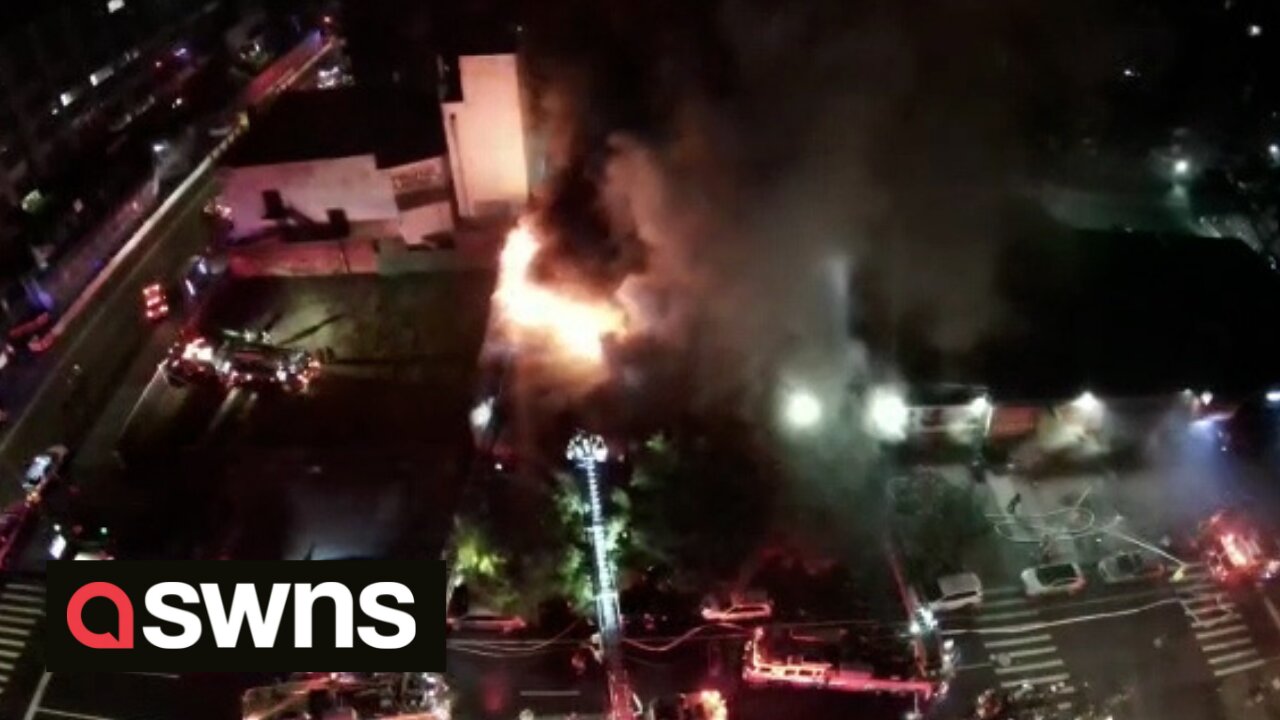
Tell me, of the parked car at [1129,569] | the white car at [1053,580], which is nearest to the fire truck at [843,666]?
the white car at [1053,580]

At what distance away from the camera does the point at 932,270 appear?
29.3 m

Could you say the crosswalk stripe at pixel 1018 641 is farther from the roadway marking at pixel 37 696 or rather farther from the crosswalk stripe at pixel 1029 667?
the roadway marking at pixel 37 696

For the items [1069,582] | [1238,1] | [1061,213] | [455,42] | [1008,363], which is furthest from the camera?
[1238,1]

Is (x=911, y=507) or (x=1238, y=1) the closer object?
(x=911, y=507)

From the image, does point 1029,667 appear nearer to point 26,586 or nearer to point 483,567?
point 483,567

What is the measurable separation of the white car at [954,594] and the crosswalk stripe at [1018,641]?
3.08 ft

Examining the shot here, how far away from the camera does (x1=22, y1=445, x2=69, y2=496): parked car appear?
23984 millimetres

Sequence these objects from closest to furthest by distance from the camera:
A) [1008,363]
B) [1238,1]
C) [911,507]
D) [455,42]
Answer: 1. [911,507]
2. [1008,363]
3. [455,42]
4. [1238,1]

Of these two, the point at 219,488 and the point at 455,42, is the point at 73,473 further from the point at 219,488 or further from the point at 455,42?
the point at 455,42

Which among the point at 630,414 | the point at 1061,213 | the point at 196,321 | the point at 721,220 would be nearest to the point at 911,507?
the point at 630,414

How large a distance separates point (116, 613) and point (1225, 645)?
2207cm

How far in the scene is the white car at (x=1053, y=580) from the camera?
23.0 meters

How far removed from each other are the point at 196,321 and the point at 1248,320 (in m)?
28.5

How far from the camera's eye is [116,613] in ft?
55.3
